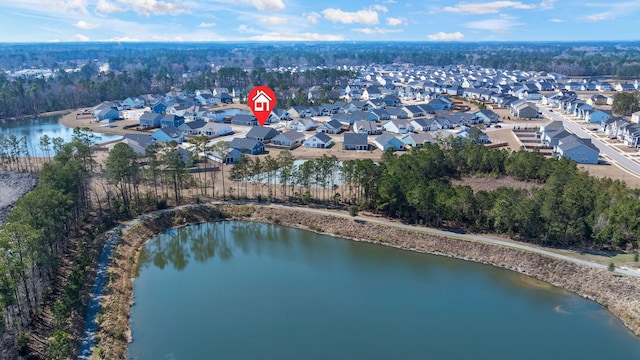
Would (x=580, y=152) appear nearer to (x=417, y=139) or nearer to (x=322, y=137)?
(x=417, y=139)

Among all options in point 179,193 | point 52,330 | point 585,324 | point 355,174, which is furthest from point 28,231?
point 585,324

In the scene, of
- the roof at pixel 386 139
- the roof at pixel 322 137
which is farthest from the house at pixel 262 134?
the roof at pixel 386 139

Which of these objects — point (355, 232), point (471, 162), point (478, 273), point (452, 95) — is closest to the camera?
point (478, 273)

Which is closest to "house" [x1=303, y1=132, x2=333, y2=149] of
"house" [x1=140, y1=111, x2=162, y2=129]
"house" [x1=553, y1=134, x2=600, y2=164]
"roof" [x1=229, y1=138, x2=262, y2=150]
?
"roof" [x1=229, y1=138, x2=262, y2=150]

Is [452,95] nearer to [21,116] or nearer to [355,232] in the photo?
[355,232]

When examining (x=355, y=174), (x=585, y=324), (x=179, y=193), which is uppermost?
(x=355, y=174)

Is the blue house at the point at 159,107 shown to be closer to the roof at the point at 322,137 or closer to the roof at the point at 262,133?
the roof at the point at 262,133
